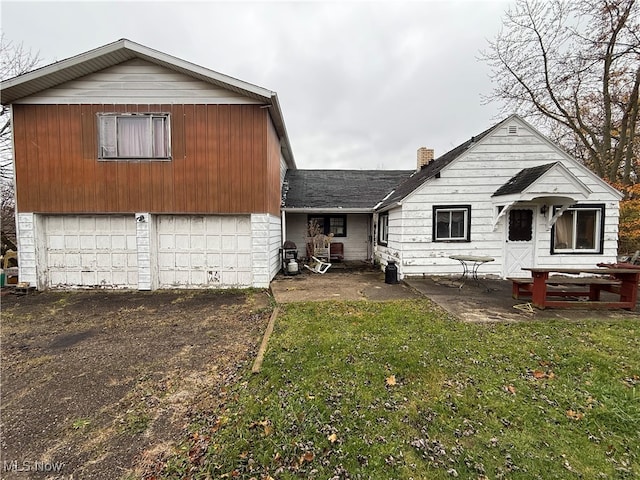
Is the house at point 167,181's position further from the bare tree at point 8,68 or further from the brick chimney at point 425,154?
the bare tree at point 8,68

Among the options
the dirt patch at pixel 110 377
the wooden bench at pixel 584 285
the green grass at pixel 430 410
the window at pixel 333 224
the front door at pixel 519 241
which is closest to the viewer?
the green grass at pixel 430 410

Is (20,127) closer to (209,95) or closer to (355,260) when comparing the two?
(209,95)

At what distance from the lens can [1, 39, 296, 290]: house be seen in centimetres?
784

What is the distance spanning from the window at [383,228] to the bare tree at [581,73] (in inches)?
372

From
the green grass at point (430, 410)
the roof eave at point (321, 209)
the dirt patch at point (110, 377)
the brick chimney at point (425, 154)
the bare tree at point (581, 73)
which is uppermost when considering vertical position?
the bare tree at point (581, 73)

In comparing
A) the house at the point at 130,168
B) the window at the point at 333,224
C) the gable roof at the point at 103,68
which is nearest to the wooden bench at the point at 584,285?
the house at the point at 130,168

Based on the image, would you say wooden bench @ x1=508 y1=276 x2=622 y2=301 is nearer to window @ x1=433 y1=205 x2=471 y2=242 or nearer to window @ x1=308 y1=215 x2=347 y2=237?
window @ x1=433 y1=205 x2=471 y2=242

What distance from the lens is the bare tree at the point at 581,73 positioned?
38.2ft

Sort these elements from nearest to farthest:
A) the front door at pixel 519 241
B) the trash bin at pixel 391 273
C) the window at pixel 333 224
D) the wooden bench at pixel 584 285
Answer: the wooden bench at pixel 584 285, the trash bin at pixel 391 273, the front door at pixel 519 241, the window at pixel 333 224

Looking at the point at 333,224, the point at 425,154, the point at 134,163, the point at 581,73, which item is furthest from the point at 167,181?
the point at 581,73

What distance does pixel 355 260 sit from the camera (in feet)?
45.7

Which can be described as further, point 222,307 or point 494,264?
point 494,264

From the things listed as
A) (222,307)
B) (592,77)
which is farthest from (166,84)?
(592,77)

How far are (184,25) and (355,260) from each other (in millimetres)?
11452
